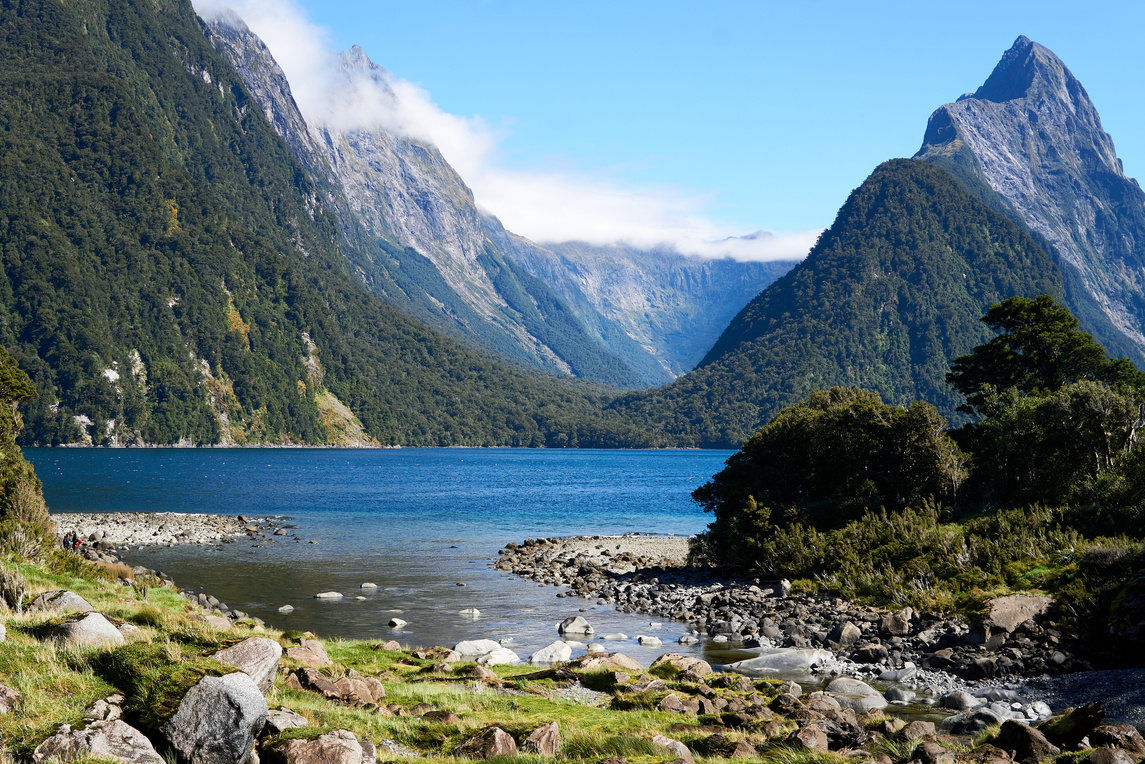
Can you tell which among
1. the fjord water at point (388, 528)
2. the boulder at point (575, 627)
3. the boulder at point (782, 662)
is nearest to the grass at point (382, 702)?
the boulder at point (782, 662)

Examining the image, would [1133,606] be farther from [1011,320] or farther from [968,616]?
[1011,320]

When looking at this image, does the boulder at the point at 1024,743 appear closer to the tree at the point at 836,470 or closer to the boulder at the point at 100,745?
the boulder at the point at 100,745

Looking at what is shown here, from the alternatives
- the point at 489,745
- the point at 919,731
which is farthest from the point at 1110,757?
the point at 489,745

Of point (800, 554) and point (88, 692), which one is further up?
point (88, 692)

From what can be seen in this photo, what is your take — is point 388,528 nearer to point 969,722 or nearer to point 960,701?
point 960,701

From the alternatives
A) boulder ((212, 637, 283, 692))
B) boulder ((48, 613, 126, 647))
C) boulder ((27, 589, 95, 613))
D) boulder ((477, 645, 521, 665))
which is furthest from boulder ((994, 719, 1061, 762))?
boulder ((27, 589, 95, 613))

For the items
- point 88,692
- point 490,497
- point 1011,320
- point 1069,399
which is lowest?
point 490,497

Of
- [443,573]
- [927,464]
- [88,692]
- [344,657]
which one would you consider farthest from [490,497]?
[88,692]

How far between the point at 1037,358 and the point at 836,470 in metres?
26.8

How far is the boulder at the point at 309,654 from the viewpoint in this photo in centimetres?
1703

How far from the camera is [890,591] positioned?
31406 mm

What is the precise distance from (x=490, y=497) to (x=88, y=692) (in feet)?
316

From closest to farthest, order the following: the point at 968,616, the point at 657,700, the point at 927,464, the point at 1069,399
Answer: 1. the point at 657,700
2. the point at 968,616
3. the point at 1069,399
4. the point at 927,464

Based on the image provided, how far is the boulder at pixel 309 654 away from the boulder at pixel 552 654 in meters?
8.07
